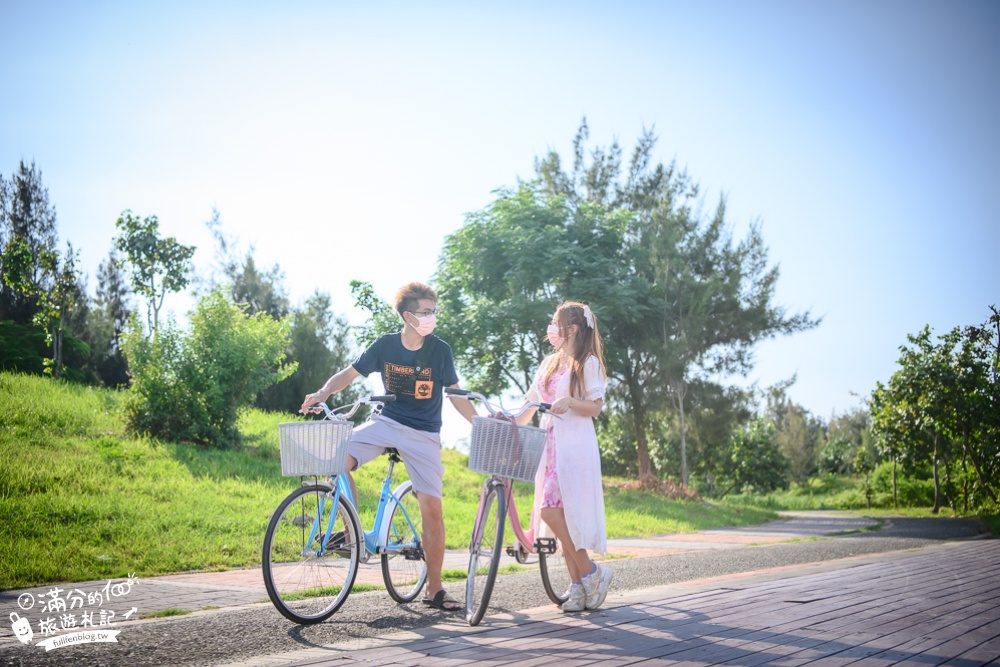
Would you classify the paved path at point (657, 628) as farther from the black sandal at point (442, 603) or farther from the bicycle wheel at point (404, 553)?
the bicycle wheel at point (404, 553)

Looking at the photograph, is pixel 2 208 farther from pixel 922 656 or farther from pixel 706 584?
pixel 922 656

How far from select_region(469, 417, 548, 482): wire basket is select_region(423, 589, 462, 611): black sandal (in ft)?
3.73

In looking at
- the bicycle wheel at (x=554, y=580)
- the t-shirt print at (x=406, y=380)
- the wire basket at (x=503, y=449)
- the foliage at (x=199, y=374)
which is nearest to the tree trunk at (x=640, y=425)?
the foliage at (x=199, y=374)

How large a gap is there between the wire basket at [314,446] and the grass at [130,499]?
3433mm

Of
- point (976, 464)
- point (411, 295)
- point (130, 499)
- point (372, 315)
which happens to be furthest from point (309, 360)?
point (411, 295)

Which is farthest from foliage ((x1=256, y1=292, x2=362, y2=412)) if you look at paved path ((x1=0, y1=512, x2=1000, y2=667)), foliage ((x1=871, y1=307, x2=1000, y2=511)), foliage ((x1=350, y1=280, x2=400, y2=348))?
paved path ((x1=0, y1=512, x2=1000, y2=667))

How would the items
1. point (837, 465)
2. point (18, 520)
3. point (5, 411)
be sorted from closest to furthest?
point (18, 520) → point (5, 411) → point (837, 465)

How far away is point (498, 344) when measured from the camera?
77.5ft

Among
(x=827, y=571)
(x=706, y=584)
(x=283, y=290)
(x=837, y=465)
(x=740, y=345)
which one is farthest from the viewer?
(x=837, y=465)

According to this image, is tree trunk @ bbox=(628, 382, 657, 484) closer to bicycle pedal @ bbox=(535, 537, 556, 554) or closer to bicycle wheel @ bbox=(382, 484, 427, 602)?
bicycle wheel @ bbox=(382, 484, 427, 602)

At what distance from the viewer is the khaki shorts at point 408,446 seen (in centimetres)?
544

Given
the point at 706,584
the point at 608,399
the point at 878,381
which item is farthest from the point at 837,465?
the point at 706,584

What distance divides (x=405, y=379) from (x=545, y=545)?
1.42 m

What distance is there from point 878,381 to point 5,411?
2383cm
